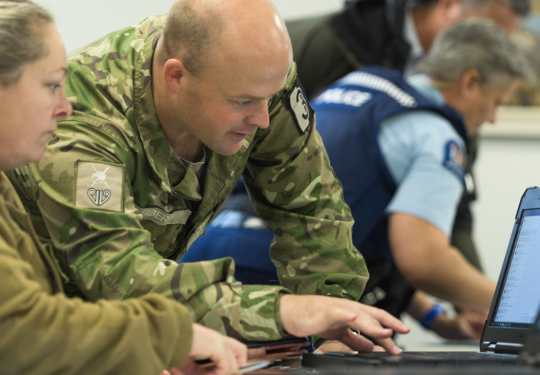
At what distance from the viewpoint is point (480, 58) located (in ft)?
5.93

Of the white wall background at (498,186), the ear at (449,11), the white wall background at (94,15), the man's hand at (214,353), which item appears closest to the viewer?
the man's hand at (214,353)

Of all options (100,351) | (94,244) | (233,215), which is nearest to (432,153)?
(233,215)

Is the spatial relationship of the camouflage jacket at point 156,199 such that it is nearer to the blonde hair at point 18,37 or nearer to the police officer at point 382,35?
the blonde hair at point 18,37

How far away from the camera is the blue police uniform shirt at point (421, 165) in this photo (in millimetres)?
1549

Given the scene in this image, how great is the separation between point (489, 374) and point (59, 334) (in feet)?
1.21

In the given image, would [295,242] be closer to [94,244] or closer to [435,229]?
[94,244]

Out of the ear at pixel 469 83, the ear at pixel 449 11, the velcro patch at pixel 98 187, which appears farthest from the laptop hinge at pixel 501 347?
the ear at pixel 449 11

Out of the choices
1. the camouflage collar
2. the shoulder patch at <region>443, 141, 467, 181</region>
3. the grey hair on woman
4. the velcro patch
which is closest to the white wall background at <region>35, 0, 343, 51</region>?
the grey hair on woman

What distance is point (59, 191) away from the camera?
0.80 m

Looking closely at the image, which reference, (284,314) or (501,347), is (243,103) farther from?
(501,347)

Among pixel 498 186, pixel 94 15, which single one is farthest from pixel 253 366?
pixel 498 186

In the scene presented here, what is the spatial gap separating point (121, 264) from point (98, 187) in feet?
0.33

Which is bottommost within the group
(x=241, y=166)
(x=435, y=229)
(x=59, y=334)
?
(x=435, y=229)

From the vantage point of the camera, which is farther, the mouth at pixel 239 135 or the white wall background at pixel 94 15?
the white wall background at pixel 94 15
